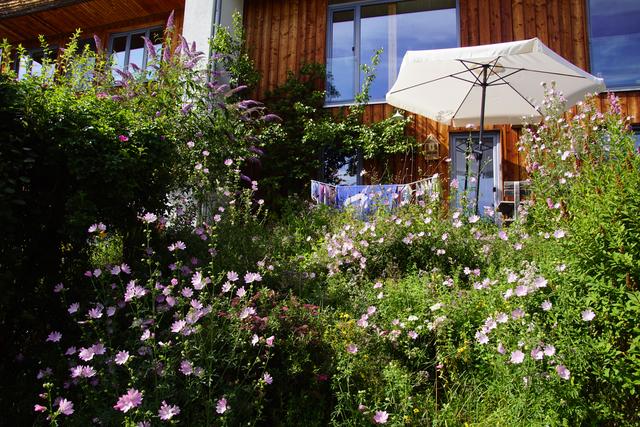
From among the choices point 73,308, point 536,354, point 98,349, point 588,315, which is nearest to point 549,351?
point 536,354

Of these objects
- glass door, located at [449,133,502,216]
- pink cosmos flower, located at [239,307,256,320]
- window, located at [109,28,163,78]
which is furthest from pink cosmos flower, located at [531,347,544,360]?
window, located at [109,28,163,78]

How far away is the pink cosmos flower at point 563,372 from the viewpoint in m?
1.92

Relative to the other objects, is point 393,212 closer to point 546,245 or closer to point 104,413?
point 546,245

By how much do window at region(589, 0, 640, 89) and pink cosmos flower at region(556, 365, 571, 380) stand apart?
689 cm

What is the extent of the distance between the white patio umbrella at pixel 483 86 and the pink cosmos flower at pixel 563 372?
416 centimetres

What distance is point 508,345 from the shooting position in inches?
89.3

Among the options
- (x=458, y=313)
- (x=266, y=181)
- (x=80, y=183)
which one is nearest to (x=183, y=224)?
(x=80, y=183)

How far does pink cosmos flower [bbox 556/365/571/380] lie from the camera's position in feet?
6.30

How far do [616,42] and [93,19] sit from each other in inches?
402

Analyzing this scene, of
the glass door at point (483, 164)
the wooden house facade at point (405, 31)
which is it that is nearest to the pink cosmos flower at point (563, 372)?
the glass door at point (483, 164)

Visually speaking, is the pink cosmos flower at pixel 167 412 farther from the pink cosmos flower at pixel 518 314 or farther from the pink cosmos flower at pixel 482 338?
the pink cosmos flower at pixel 518 314

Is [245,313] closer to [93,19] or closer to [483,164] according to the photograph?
[483,164]

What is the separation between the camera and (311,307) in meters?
2.80

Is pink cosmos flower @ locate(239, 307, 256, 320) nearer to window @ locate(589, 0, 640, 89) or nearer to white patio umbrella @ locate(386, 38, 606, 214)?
white patio umbrella @ locate(386, 38, 606, 214)
